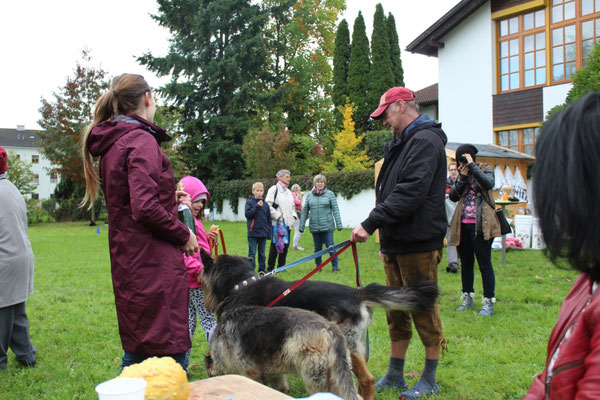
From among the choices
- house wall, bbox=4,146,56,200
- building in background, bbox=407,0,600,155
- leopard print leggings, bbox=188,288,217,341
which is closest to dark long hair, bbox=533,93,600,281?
leopard print leggings, bbox=188,288,217,341

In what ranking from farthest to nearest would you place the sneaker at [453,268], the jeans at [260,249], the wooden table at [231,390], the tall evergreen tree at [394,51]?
1. the tall evergreen tree at [394,51]
2. the jeans at [260,249]
3. the sneaker at [453,268]
4. the wooden table at [231,390]

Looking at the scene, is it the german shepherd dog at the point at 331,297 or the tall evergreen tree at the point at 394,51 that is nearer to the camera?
the german shepherd dog at the point at 331,297

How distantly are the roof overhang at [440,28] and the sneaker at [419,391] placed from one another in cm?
1885

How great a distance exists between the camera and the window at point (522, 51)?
57.8ft

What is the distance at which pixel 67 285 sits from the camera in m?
9.04

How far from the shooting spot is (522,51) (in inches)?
712

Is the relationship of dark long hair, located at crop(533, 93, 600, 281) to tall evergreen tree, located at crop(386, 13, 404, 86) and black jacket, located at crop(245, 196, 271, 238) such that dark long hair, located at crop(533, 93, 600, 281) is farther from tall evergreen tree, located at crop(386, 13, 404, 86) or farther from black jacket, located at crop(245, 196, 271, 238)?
tall evergreen tree, located at crop(386, 13, 404, 86)

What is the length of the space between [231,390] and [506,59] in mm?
20007

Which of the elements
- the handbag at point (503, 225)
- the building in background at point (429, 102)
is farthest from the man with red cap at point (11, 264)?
the building in background at point (429, 102)

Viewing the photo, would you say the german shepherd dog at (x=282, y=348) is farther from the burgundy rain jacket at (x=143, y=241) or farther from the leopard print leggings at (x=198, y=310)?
the leopard print leggings at (x=198, y=310)

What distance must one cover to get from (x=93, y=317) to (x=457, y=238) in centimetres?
534

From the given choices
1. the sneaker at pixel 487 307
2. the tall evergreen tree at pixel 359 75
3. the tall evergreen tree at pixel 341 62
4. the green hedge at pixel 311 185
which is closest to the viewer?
the sneaker at pixel 487 307

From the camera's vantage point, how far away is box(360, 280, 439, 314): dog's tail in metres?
3.24

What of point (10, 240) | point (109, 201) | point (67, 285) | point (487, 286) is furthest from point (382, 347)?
point (67, 285)
